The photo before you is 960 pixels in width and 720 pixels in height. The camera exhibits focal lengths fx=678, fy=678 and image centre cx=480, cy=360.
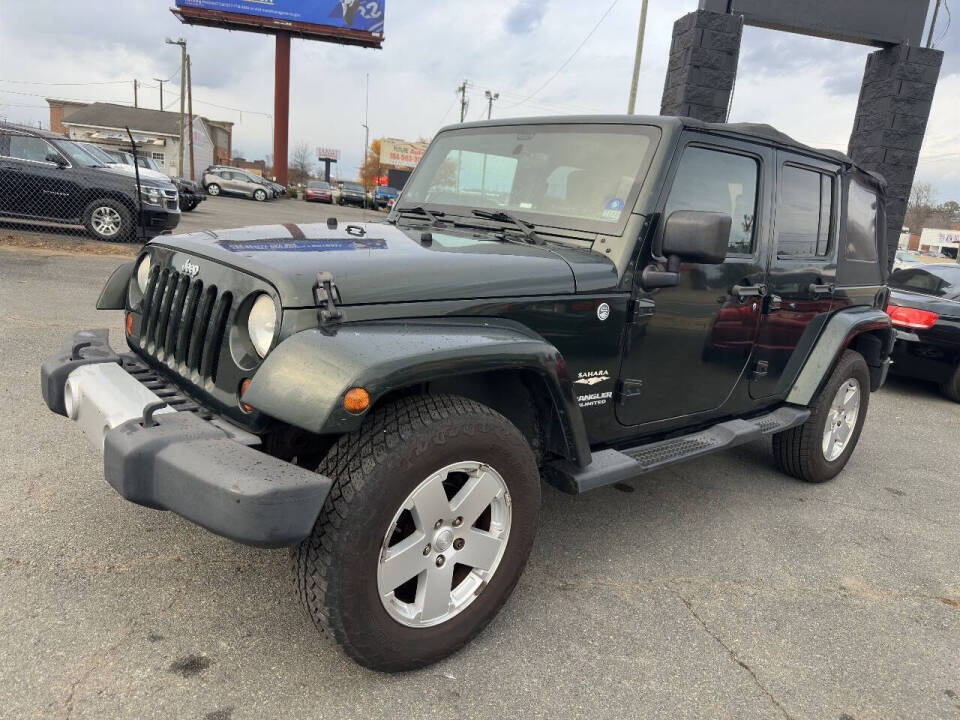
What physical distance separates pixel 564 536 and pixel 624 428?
24.8 inches

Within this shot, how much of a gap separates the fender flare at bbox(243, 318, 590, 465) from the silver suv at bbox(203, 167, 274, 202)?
1403 inches

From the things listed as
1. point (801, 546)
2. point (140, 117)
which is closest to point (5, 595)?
point (801, 546)

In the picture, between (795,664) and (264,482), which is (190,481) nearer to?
(264,482)

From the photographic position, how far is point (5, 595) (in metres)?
2.35

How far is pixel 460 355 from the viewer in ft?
6.75

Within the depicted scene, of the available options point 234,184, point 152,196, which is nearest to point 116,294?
point 152,196

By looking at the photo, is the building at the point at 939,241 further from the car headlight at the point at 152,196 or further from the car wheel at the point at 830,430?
the car wheel at the point at 830,430

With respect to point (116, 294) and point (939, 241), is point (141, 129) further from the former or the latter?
point (939, 241)

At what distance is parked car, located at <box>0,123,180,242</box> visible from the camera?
10117 millimetres

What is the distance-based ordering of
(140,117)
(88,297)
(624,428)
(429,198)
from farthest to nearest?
(140,117)
(88,297)
(429,198)
(624,428)

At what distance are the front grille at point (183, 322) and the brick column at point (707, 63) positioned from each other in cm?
749

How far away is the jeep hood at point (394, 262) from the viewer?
211cm

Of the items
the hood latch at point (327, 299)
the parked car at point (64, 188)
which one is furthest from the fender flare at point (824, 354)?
the parked car at point (64, 188)

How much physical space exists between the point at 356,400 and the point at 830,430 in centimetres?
346
